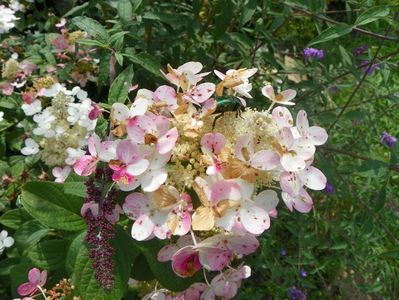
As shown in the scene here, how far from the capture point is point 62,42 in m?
1.79

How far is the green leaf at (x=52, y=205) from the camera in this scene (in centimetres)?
108

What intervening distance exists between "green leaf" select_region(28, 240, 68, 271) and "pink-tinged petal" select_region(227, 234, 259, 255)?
1.67 ft

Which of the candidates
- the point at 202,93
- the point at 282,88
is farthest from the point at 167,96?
the point at 282,88

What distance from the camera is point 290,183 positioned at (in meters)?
0.84

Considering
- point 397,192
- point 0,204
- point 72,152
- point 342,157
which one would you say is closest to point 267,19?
point 342,157

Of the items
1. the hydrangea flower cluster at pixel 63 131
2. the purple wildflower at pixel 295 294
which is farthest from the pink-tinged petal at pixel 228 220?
the purple wildflower at pixel 295 294

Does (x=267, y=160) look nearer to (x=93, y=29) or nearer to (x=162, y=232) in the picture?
(x=162, y=232)

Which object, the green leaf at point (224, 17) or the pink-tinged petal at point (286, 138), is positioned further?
the green leaf at point (224, 17)

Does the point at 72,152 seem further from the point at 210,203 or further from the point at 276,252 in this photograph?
the point at 276,252

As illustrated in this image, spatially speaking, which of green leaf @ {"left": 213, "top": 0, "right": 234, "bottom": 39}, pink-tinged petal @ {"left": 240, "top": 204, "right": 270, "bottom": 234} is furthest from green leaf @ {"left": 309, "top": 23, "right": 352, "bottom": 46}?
pink-tinged petal @ {"left": 240, "top": 204, "right": 270, "bottom": 234}

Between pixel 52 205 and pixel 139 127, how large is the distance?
364 millimetres

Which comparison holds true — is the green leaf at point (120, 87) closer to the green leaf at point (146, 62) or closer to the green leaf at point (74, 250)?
the green leaf at point (146, 62)

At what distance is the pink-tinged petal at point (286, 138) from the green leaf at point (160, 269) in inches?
12.6

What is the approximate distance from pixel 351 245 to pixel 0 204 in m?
1.21
